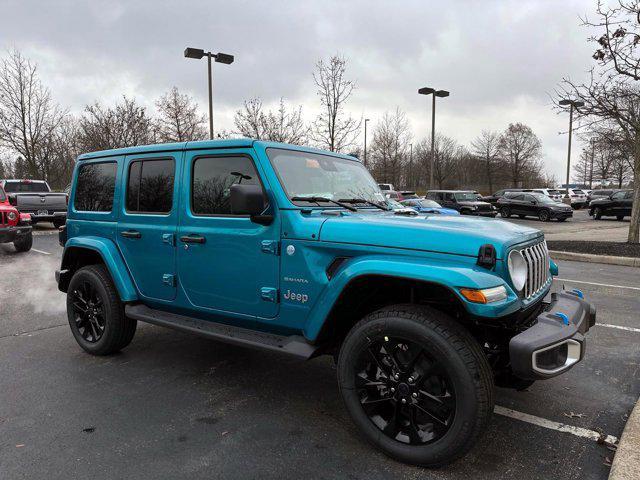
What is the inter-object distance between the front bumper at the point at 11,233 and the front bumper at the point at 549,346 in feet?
37.6

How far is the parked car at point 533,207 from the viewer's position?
24.2m

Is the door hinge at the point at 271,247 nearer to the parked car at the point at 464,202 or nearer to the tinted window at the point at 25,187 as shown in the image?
the tinted window at the point at 25,187

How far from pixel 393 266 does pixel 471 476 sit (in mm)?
1251

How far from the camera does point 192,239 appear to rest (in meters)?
3.52

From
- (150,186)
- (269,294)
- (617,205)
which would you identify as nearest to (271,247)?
(269,294)

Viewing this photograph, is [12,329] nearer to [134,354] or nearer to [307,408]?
[134,354]

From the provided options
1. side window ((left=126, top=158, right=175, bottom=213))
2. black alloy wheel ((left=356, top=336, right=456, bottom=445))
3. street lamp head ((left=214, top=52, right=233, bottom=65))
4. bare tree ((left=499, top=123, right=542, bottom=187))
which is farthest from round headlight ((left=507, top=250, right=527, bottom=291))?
bare tree ((left=499, top=123, right=542, bottom=187))

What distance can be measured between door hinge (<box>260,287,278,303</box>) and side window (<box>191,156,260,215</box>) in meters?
0.67

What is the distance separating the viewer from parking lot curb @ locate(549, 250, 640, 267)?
9922 millimetres

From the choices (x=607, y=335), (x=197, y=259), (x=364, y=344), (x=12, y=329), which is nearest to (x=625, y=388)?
(x=607, y=335)

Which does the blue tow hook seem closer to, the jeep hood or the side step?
the jeep hood

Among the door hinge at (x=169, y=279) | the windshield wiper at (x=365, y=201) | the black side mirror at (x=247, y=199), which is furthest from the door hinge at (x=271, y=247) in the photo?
the door hinge at (x=169, y=279)

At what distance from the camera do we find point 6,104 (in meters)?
24.5

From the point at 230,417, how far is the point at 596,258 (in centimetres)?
1008
